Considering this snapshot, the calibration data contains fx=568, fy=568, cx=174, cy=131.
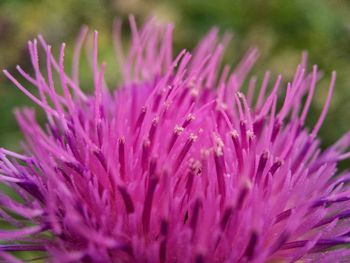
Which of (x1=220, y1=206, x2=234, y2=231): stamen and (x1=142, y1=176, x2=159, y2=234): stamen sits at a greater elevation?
(x1=142, y1=176, x2=159, y2=234): stamen

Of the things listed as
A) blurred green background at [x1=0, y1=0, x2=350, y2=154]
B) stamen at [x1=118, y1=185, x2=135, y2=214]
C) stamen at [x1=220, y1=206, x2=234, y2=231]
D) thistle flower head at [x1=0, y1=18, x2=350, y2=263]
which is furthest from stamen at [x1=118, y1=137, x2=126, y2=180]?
blurred green background at [x1=0, y1=0, x2=350, y2=154]

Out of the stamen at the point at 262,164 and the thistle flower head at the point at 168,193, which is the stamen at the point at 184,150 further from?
the stamen at the point at 262,164

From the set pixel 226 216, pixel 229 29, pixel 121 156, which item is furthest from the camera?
pixel 229 29

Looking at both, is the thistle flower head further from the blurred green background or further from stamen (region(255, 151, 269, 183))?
the blurred green background

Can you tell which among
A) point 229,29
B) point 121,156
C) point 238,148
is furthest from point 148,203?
point 229,29

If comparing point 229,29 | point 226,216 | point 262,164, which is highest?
point 229,29

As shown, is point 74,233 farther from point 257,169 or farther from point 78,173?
point 257,169

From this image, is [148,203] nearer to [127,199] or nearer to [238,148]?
[127,199]

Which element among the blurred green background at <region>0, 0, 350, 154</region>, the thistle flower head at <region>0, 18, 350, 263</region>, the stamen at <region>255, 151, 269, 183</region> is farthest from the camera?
the blurred green background at <region>0, 0, 350, 154</region>

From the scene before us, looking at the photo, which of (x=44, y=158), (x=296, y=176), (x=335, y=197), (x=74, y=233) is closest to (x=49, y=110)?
(x=44, y=158)
